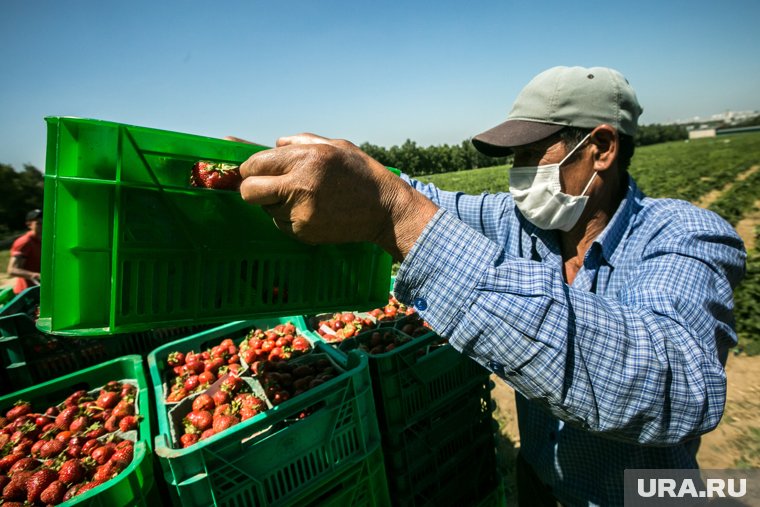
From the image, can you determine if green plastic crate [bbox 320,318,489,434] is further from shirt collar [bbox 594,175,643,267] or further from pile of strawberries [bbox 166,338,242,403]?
shirt collar [bbox 594,175,643,267]

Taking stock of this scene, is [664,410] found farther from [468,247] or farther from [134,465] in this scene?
[134,465]

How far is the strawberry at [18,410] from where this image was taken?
2131 millimetres

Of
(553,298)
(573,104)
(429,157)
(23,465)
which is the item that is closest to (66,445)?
(23,465)

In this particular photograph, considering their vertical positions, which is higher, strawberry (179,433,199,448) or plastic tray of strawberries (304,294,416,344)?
plastic tray of strawberries (304,294,416,344)

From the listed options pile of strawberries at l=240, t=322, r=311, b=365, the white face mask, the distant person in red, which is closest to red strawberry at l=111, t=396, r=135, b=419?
pile of strawberries at l=240, t=322, r=311, b=365

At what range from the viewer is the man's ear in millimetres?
1744

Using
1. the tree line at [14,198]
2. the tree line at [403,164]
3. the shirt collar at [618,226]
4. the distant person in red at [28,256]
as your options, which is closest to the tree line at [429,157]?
the tree line at [403,164]

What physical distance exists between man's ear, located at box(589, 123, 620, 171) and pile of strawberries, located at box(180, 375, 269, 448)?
7.36 feet

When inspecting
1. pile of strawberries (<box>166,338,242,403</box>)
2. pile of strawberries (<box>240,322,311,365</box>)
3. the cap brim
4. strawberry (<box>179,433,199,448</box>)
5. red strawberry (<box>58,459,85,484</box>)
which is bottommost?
red strawberry (<box>58,459,85,484</box>)

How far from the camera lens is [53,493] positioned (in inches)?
68.9

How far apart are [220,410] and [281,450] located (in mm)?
673

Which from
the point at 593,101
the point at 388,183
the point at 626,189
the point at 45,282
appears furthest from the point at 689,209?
the point at 45,282

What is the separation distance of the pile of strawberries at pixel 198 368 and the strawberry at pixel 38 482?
587 mm

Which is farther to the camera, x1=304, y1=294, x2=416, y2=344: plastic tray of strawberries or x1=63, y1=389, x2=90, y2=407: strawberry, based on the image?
x1=304, y1=294, x2=416, y2=344: plastic tray of strawberries
